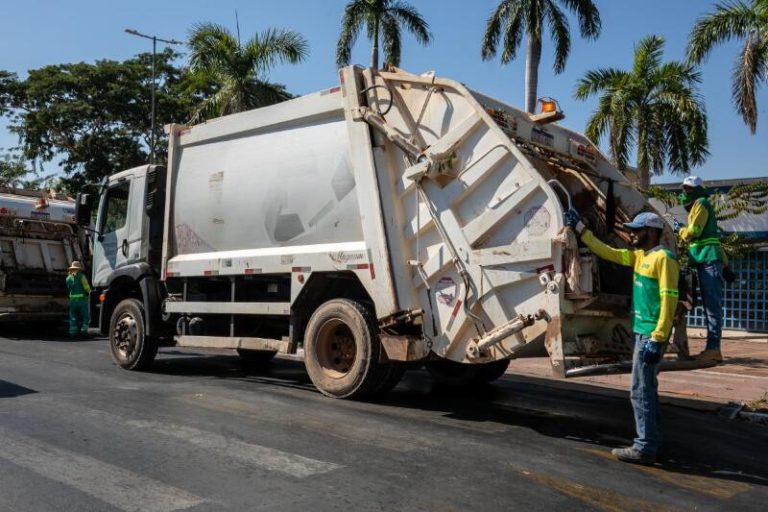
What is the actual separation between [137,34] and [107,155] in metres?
7.55

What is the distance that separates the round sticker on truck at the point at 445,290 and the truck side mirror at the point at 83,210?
232 inches

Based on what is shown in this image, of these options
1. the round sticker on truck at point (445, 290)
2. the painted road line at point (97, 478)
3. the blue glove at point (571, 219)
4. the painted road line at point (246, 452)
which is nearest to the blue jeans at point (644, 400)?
the blue glove at point (571, 219)

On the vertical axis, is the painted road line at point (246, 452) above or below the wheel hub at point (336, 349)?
below

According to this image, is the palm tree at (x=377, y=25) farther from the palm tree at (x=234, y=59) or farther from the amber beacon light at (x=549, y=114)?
the amber beacon light at (x=549, y=114)

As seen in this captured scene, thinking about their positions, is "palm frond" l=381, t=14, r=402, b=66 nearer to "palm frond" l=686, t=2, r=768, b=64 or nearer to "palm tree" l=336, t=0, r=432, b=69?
"palm tree" l=336, t=0, r=432, b=69

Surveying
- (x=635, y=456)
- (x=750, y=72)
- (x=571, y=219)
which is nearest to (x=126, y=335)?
(x=571, y=219)

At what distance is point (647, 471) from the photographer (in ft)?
16.3

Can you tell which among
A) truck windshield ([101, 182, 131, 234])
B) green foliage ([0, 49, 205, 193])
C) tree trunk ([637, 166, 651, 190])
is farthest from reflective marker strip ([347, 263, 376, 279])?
green foliage ([0, 49, 205, 193])

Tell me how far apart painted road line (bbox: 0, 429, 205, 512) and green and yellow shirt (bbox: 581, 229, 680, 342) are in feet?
10.5

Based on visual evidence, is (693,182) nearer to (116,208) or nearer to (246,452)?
(246,452)

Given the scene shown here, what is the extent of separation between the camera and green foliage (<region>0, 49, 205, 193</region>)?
30.2 metres

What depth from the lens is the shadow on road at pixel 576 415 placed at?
545cm

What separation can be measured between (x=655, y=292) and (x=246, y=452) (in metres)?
3.12

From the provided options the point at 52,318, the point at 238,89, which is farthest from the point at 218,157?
the point at 238,89
